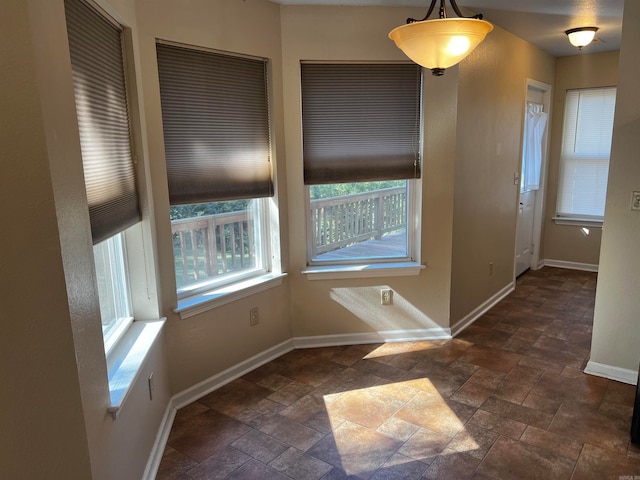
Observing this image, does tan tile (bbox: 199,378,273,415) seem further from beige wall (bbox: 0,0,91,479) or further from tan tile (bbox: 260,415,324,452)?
beige wall (bbox: 0,0,91,479)

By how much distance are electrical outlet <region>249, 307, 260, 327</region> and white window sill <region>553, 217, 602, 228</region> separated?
4.02 metres

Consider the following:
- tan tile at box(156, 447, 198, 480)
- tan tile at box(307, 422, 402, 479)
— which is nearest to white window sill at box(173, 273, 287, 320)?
tan tile at box(156, 447, 198, 480)

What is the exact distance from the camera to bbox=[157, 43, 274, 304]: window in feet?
8.32

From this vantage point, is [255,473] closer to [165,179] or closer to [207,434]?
[207,434]

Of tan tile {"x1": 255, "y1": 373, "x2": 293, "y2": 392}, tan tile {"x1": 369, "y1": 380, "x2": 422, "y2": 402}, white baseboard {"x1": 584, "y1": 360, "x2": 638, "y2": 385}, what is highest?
white baseboard {"x1": 584, "y1": 360, "x2": 638, "y2": 385}

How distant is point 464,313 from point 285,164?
6.38 feet

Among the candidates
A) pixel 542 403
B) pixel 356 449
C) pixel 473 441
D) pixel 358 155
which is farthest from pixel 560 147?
pixel 356 449

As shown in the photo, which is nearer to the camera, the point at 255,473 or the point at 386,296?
the point at 255,473

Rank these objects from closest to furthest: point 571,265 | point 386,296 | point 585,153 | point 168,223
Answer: point 168,223 → point 386,296 → point 585,153 → point 571,265

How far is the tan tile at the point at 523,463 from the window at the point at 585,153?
3.76m

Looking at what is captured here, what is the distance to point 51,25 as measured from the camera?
1318 millimetres

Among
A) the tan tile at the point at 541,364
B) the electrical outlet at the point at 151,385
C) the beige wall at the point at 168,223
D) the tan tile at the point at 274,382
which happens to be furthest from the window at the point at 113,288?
the tan tile at the point at 541,364

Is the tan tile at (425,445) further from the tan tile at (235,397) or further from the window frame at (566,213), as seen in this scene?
the window frame at (566,213)

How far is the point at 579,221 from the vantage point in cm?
523
